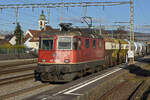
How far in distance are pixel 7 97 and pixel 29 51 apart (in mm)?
43372

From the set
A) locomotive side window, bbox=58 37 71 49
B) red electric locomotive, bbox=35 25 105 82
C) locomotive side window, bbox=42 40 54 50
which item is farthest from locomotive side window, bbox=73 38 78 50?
locomotive side window, bbox=42 40 54 50

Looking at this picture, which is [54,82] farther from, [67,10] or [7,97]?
[67,10]

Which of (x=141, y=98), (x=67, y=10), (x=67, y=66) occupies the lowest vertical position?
(x=141, y=98)

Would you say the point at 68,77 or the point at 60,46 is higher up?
the point at 60,46

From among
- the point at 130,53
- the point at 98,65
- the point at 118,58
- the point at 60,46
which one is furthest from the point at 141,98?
the point at 118,58

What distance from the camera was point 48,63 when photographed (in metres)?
14.5

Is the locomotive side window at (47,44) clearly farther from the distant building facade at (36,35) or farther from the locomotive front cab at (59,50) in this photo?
the distant building facade at (36,35)

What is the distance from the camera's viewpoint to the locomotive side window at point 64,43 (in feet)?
47.6

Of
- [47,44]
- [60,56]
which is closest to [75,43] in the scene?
[60,56]

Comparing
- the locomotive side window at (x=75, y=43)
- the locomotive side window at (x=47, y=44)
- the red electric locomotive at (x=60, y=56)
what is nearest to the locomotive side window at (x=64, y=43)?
the red electric locomotive at (x=60, y=56)

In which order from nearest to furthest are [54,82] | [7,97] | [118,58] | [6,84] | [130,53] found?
[7,97] < [6,84] < [54,82] < [130,53] < [118,58]

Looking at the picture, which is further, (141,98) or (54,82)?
(54,82)

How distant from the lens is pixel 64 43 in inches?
573

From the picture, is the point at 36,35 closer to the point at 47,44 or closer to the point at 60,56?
the point at 47,44
